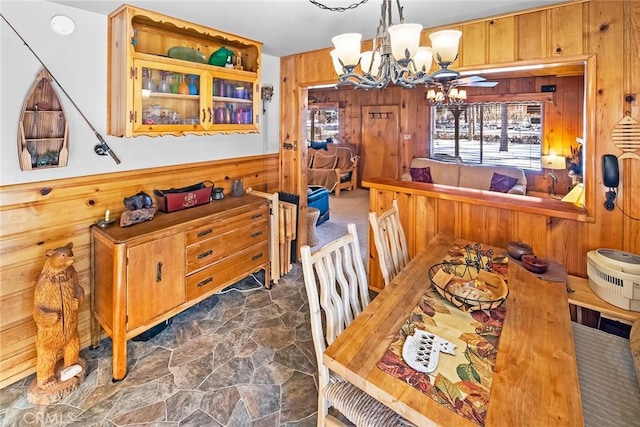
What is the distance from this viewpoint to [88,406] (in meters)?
1.93

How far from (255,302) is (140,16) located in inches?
92.5

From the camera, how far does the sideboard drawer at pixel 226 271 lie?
8.50 ft

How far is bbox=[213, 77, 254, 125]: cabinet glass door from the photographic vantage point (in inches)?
110

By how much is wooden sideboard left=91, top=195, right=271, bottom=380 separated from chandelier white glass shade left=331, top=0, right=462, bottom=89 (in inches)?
61.1

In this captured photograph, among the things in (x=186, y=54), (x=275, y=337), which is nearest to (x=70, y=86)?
(x=186, y=54)

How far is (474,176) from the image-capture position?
5.58 metres

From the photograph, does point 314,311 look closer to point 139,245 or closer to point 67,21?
point 139,245

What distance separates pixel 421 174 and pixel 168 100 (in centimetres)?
426

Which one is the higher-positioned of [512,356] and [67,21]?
[67,21]

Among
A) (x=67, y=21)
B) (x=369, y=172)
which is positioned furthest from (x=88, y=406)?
(x=369, y=172)

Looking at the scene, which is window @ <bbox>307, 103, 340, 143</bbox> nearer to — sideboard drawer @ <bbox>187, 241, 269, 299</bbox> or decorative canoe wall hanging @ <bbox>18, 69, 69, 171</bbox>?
sideboard drawer @ <bbox>187, 241, 269, 299</bbox>

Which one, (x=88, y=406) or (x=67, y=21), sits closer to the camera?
(x=88, y=406)

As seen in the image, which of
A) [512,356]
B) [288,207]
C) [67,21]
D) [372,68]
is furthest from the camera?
[288,207]

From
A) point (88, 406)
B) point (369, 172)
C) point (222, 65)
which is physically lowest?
point (88, 406)
